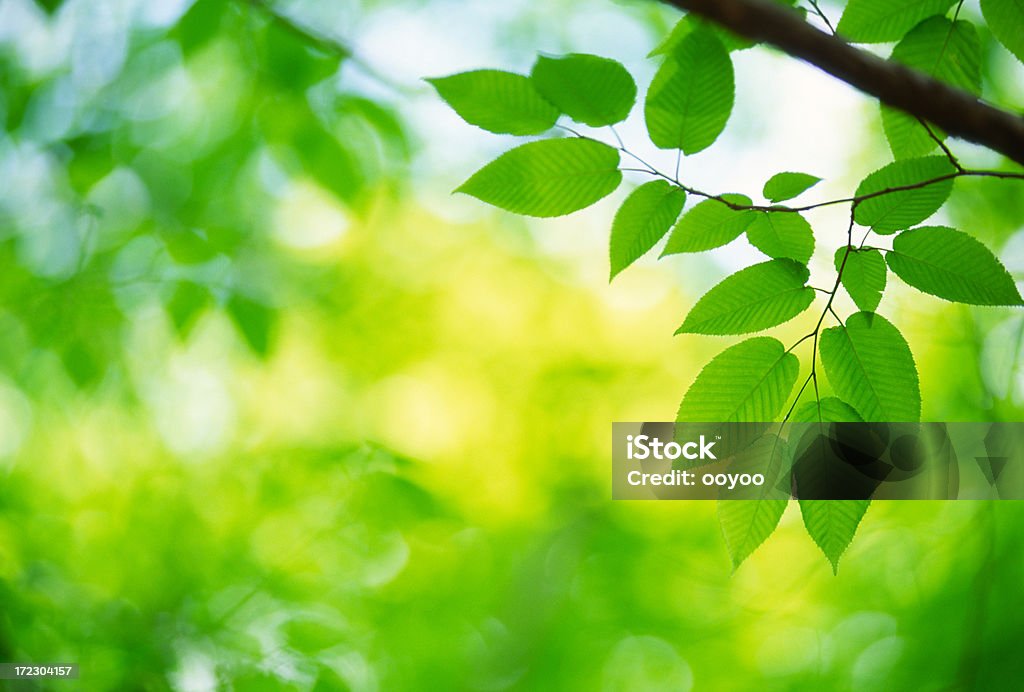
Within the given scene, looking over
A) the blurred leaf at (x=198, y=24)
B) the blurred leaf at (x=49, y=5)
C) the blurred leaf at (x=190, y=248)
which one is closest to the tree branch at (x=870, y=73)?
the blurred leaf at (x=49, y=5)

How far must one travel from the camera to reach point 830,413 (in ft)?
2.59

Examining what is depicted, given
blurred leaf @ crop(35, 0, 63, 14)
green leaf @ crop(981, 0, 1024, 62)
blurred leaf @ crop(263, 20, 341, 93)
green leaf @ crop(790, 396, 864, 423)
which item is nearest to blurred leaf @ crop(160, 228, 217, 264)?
blurred leaf @ crop(263, 20, 341, 93)

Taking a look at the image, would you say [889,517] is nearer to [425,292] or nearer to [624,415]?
[624,415]

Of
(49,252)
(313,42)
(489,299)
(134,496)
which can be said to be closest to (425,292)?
(489,299)

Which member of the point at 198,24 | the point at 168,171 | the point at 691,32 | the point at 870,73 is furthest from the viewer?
the point at 168,171

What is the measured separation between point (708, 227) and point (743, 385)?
187 mm

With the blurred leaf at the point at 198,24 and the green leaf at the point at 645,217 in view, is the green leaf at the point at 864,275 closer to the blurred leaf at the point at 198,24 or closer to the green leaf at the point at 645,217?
the green leaf at the point at 645,217

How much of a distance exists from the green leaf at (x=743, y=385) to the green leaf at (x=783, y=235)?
102 millimetres

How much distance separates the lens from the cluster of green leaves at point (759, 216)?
0.74 meters

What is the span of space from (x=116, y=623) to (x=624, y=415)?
3.41 meters

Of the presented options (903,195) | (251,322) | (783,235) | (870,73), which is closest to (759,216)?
(783,235)

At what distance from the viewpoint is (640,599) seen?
13.0ft

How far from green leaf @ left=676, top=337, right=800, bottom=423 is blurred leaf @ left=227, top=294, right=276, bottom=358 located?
1.56 m

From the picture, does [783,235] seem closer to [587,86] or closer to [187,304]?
[587,86]
